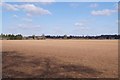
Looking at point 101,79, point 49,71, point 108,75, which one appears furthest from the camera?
point 49,71

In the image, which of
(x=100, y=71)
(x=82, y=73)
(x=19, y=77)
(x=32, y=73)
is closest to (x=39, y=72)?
(x=32, y=73)

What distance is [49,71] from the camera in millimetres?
11750

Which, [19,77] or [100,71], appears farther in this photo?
[100,71]

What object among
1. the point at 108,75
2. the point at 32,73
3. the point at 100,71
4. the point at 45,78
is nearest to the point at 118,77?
the point at 108,75

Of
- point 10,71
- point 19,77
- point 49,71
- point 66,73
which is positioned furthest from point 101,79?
point 10,71

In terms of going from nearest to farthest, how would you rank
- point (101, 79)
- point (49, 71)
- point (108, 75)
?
point (101, 79) → point (108, 75) → point (49, 71)

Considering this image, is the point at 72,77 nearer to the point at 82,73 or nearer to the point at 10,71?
Result: the point at 82,73

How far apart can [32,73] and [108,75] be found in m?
3.55

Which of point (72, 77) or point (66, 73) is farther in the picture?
point (66, 73)

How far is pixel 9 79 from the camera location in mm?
10203

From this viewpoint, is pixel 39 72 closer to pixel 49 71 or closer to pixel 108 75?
pixel 49 71

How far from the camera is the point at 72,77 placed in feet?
34.0

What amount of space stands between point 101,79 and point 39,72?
10.3ft

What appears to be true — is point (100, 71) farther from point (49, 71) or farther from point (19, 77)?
point (19, 77)
